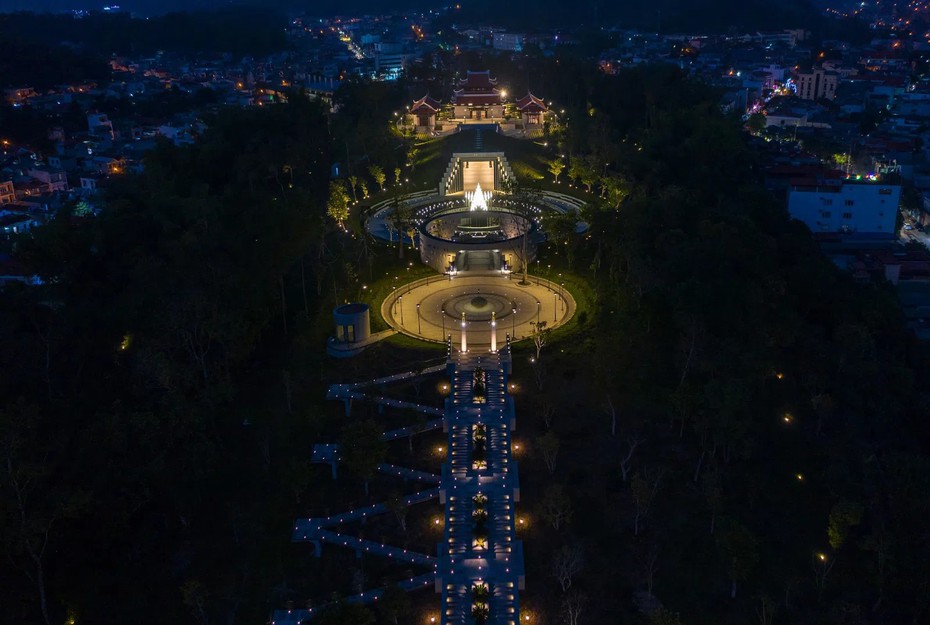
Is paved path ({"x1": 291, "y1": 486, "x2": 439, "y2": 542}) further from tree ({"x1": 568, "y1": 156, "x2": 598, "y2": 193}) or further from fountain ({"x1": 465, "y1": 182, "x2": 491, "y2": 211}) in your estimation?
tree ({"x1": 568, "y1": 156, "x2": 598, "y2": 193})

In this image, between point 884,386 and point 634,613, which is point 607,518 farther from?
point 884,386

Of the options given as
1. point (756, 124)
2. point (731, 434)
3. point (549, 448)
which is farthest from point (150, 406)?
point (756, 124)

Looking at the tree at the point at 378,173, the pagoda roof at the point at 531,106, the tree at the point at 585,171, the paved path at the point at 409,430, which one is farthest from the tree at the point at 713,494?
the pagoda roof at the point at 531,106

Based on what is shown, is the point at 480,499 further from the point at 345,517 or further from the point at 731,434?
the point at 731,434

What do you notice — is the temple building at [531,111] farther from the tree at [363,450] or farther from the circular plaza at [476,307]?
the tree at [363,450]

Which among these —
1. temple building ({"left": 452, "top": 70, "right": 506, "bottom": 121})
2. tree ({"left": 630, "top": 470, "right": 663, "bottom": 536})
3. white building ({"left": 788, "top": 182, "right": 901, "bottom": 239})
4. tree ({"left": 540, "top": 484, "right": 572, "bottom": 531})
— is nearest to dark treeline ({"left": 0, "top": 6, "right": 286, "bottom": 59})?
temple building ({"left": 452, "top": 70, "right": 506, "bottom": 121})

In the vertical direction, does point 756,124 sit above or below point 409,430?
above
